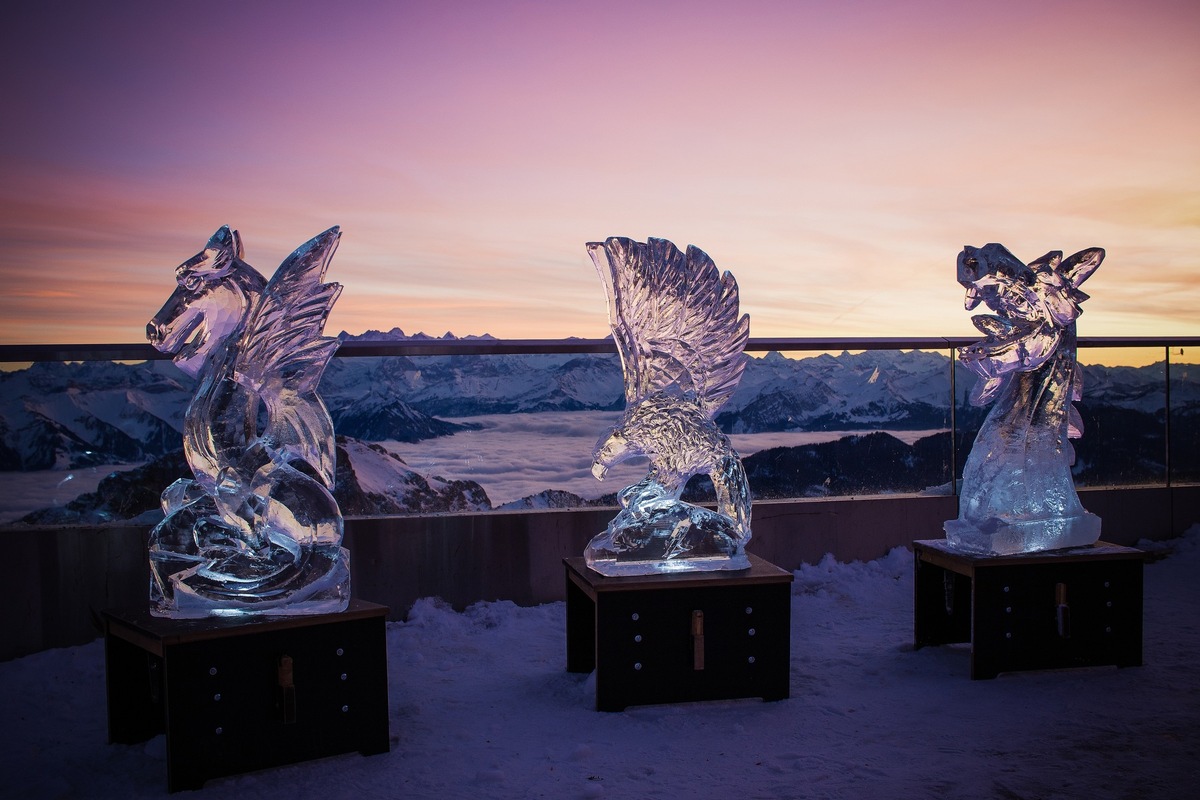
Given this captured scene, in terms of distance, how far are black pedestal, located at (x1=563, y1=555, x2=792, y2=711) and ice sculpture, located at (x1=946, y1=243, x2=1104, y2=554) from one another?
3.76 ft

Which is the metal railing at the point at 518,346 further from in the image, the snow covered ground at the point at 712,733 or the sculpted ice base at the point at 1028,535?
the sculpted ice base at the point at 1028,535

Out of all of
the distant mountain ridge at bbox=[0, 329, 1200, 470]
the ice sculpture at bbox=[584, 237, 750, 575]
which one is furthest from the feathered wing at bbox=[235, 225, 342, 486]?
the distant mountain ridge at bbox=[0, 329, 1200, 470]

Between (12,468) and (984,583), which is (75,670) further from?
(984,583)

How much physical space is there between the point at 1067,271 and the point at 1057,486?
3.34 feet

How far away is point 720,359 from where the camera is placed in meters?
4.70

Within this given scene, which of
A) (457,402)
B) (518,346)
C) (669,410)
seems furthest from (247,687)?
(518,346)

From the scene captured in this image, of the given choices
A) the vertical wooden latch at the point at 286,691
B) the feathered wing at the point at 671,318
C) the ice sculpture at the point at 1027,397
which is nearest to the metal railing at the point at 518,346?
the feathered wing at the point at 671,318

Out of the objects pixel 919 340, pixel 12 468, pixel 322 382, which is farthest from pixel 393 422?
pixel 919 340

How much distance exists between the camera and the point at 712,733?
402 centimetres

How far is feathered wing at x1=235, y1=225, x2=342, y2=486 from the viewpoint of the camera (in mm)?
3879

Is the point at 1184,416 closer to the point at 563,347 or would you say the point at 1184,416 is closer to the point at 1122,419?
the point at 1122,419

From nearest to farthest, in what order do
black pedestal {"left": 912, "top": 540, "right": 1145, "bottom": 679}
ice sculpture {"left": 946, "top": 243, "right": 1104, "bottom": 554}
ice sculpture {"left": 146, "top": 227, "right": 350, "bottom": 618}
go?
ice sculpture {"left": 146, "top": 227, "right": 350, "bottom": 618} → black pedestal {"left": 912, "top": 540, "right": 1145, "bottom": 679} → ice sculpture {"left": 946, "top": 243, "right": 1104, "bottom": 554}

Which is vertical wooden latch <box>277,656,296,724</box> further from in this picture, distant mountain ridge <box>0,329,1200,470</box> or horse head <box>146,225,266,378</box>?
distant mountain ridge <box>0,329,1200,470</box>

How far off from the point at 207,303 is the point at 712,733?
252cm
